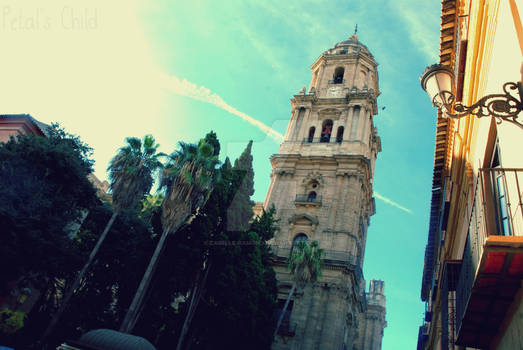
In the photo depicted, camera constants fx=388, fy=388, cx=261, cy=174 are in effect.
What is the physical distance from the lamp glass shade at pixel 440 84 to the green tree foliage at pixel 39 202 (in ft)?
52.9

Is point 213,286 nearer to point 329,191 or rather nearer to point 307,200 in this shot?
point 307,200

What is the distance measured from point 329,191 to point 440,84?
26.5 metres

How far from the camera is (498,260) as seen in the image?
3797mm

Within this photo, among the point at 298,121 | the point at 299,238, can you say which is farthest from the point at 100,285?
the point at 298,121

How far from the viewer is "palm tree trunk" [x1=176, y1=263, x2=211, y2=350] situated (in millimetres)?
17320

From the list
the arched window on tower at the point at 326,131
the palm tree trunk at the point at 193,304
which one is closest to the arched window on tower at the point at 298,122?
the arched window on tower at the point at 326,131

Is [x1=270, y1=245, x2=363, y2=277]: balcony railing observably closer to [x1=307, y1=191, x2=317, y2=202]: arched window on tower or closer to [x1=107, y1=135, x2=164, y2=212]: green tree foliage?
[x1=307, y1=191, x2=317, y2=202]: arched window on tower

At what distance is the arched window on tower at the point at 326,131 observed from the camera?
115 ft

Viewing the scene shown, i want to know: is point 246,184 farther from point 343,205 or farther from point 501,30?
point 501,30

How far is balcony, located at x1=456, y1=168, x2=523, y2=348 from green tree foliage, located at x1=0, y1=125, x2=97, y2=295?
638 inches

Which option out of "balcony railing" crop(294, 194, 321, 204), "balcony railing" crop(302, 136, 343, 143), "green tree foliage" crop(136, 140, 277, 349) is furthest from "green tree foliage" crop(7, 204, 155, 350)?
"balcony railing" crop(302, 136, 343, 143)

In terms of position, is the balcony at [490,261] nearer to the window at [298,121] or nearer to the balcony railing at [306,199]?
the balcony railing at [306,199]

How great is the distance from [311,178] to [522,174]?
92.0ft

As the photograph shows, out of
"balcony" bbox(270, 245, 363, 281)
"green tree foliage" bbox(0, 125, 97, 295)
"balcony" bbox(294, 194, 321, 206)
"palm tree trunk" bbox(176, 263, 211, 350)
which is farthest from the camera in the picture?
"balcony" bbox(294, 194, 321, 206)
